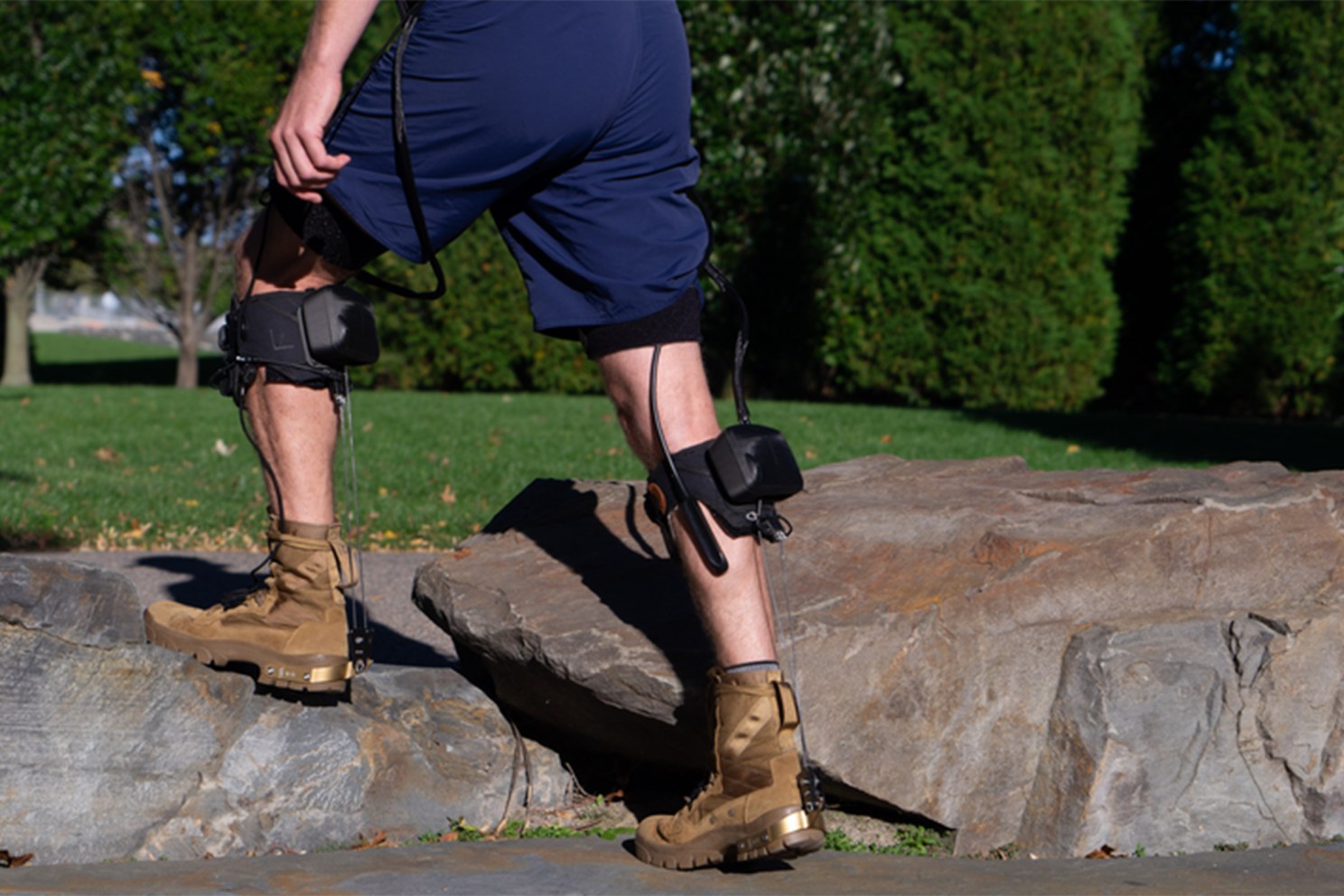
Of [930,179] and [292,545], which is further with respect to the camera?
[930,179]

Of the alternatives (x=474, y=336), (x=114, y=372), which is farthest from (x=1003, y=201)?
(x=114, y=372)

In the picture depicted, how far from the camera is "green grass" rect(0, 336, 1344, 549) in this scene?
19.0 ft

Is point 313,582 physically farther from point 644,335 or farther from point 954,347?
point 954,347

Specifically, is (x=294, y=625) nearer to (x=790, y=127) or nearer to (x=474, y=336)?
(x=790, y=127)

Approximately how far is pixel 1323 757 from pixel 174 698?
6.75 feet

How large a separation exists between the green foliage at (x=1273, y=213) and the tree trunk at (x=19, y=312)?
39.0 ft

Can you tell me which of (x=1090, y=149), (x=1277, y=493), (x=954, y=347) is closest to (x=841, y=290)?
(x=954, y=347)

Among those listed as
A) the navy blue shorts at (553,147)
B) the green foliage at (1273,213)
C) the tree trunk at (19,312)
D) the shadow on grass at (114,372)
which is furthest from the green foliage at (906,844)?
the shadow on grass at (114,372)

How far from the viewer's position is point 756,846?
2.14 meters

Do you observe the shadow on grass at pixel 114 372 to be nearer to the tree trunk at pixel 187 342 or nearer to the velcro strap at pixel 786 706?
the tree trunk at pixel 187 342

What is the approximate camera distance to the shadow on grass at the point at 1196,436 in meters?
8.20

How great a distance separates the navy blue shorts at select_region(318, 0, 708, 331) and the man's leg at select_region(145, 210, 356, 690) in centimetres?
30

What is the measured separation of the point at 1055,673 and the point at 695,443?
0.80 metres

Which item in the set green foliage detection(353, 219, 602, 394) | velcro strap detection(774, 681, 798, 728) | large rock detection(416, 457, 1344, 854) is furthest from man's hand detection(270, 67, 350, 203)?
green foliage detection(353, 219, 602, 394)
